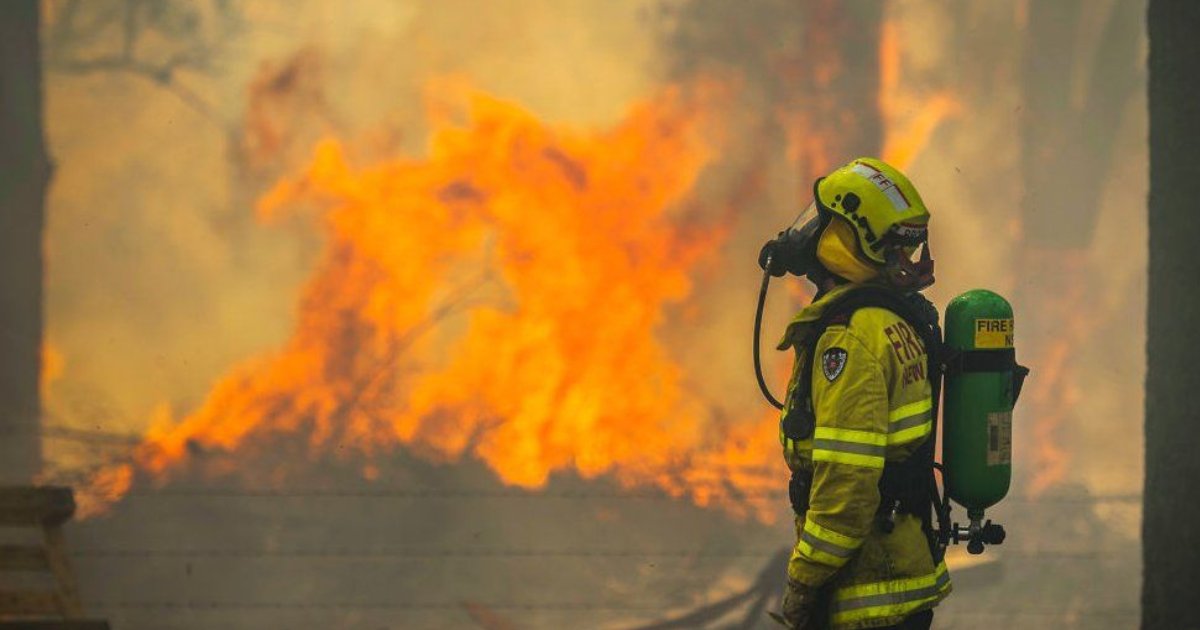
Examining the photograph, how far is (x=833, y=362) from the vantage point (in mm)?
2719

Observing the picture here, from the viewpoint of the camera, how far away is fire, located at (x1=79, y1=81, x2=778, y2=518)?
4.57 m

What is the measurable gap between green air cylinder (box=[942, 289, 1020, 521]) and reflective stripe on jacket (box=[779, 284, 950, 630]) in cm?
17

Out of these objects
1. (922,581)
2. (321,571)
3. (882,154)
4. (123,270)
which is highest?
(882,154)

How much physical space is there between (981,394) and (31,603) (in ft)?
11.3

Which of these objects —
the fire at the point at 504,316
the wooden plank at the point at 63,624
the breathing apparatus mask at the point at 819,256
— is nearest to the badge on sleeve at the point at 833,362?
the breathing apparatus mask at the point at 819,256

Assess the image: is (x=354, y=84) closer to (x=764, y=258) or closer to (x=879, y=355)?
(x=764, y=258)

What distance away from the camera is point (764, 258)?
304 cm

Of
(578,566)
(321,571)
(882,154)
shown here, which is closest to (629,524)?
(578,566)

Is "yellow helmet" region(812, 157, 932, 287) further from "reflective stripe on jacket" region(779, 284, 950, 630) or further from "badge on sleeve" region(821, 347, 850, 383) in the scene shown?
"badge on sleeve" region(821, 347, 850, 383)

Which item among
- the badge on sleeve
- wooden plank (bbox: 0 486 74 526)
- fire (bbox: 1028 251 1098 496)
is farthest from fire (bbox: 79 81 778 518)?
the badge on sleeve

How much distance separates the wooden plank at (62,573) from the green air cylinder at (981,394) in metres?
3.18

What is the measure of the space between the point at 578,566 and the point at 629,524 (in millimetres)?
235

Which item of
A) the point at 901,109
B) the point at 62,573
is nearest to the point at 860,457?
the point at 901,109

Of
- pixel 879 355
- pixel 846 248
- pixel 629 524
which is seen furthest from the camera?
pixel 629 524
